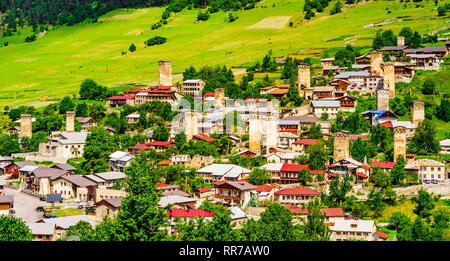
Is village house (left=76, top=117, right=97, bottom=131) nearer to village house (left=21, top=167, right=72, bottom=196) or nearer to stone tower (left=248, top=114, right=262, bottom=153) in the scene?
village house (left=21, top=167, right=72, bottom=196)

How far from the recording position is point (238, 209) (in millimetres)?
53688

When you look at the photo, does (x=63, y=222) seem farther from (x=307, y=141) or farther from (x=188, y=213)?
(x=307, y=141)

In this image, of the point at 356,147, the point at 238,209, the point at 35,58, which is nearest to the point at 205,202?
the point at 238,209

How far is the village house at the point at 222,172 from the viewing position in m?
62.1

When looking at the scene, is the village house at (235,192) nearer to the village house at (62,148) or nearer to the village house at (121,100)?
the village house at (62,148)

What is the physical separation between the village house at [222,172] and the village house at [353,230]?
559 inches

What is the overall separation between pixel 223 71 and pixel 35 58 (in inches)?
3302

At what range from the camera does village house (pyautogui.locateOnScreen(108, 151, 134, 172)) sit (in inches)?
2810

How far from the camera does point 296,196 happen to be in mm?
56969

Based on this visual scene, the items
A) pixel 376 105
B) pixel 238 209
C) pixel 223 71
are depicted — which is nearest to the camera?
pixel 238 209

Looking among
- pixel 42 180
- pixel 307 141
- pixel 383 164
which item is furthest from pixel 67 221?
pixel 383 164

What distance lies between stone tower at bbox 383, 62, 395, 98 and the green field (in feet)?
104
